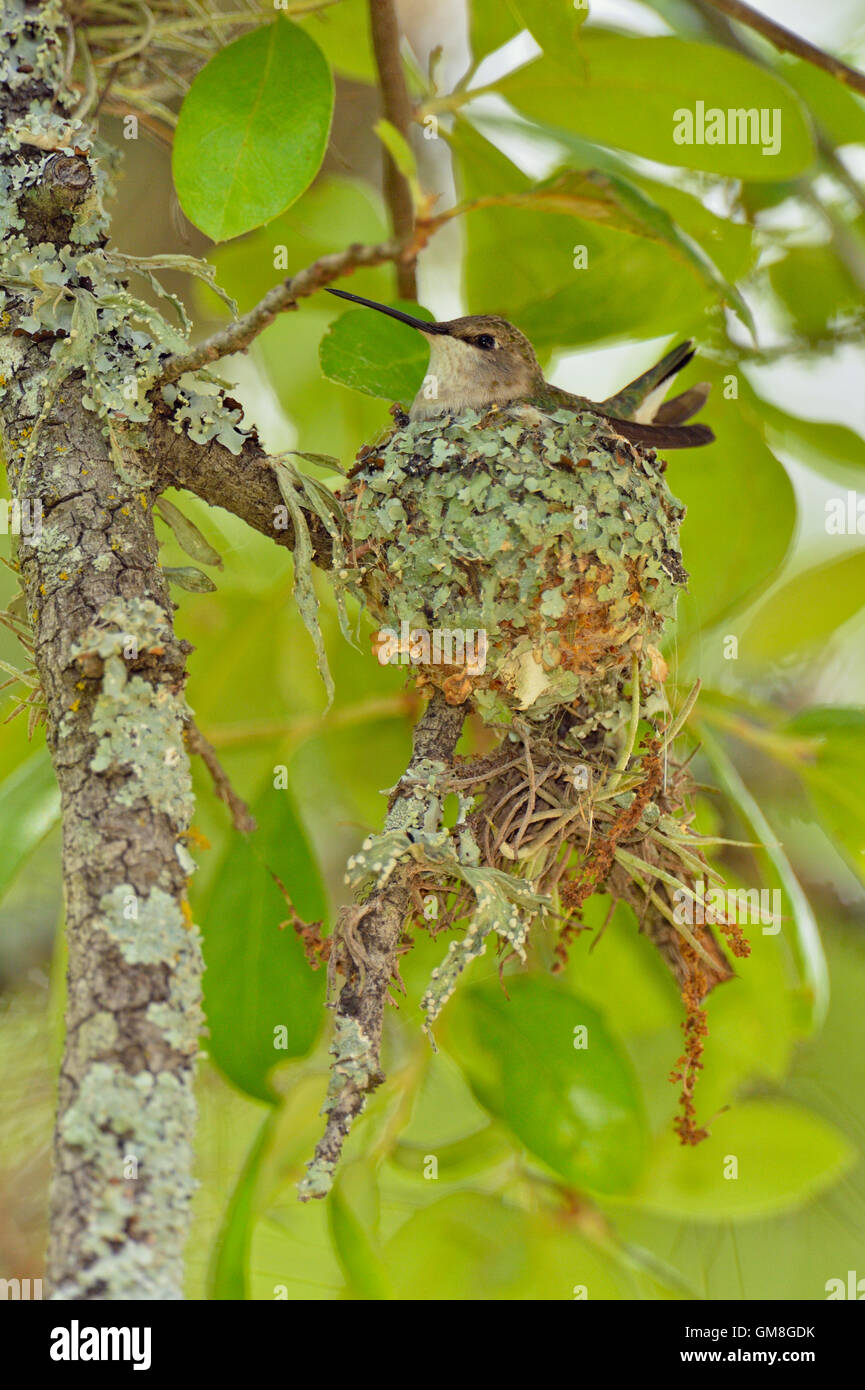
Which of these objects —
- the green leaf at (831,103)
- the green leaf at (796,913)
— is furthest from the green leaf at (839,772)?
the green leaf at (831,103)

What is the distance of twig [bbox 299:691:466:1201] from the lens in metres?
1.12

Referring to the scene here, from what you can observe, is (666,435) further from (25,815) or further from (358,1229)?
(358,1229)

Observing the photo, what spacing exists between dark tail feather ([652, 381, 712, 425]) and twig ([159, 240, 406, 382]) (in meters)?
1.33

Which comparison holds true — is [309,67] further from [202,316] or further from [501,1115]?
[501,1115]

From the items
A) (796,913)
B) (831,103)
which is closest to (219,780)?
(796,913)

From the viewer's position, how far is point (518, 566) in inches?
71.1

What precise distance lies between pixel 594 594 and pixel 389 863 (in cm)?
66

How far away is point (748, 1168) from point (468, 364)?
5.81ft

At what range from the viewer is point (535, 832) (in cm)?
169

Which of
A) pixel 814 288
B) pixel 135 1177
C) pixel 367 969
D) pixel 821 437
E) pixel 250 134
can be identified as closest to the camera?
pixel 135 1177

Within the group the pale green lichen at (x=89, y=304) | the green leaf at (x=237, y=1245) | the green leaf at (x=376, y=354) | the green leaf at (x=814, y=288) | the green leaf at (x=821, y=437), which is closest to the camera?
the pale green lichen at (x=89, y=304)

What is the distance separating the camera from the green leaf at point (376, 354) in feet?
6.44

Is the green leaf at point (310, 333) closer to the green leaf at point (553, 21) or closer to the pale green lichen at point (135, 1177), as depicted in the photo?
the green leaf at point (553, 21)

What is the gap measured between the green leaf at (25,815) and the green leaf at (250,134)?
0.99 meters
